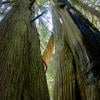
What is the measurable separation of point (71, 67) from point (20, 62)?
65cm

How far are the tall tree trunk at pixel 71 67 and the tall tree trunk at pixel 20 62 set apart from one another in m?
0.29

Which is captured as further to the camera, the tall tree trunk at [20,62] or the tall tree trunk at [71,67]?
the tall tree trunk at [71,67]

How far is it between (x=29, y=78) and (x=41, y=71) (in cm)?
24

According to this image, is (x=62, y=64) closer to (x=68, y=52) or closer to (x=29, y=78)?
(x=68, y=52)

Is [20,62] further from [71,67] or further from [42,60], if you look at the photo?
[71,67]

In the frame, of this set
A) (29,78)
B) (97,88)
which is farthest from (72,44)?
(97,88)

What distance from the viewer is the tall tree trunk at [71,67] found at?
7.47 feet

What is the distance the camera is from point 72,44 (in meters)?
2.64

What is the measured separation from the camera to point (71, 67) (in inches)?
106

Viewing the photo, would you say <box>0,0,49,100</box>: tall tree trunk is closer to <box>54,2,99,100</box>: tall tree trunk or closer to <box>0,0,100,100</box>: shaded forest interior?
<box>0,0,100,100</box>: shaded forest interior

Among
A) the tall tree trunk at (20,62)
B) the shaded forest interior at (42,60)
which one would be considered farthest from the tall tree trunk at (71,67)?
the tall tree trunk at (20,62)

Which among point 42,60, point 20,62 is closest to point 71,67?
point 42,60

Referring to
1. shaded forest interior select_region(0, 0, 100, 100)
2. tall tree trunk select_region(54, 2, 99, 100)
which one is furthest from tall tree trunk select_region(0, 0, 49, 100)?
tall tree trunk select_region(54, 2, 99, 100)

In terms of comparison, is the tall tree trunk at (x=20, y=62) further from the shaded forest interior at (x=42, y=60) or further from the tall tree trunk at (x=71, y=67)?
the tall tree trunk at (x=71, y=67)
